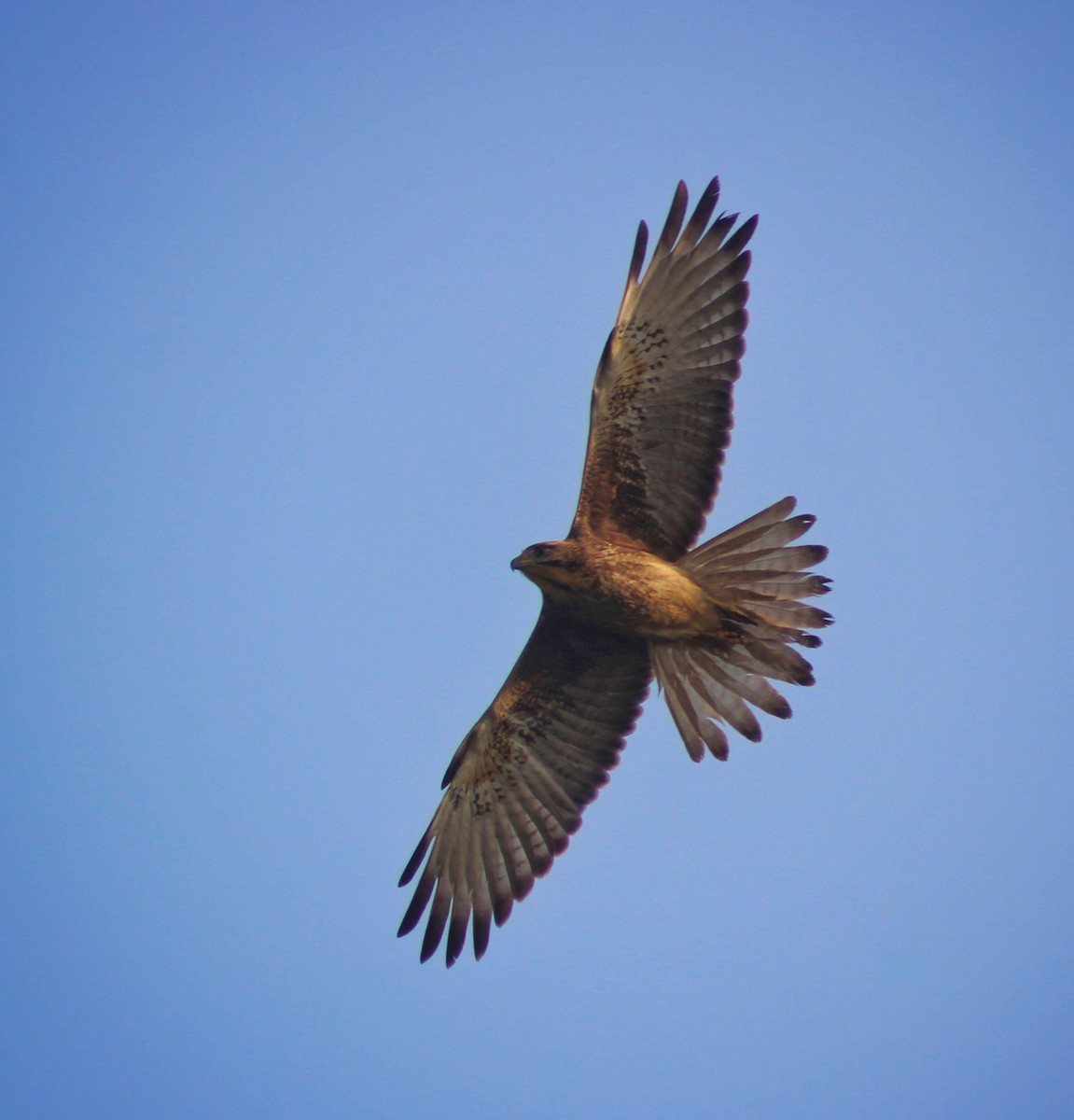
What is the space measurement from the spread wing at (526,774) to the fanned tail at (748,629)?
1.59 ft

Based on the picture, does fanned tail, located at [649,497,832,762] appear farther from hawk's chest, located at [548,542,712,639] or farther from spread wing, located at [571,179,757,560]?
spread wing, located at [571,179,757,560]

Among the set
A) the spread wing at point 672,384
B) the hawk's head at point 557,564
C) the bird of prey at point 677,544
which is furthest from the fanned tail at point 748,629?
the hawk's head at point 557,564

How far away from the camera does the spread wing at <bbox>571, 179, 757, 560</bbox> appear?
7.38m

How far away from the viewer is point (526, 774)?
8305 mm

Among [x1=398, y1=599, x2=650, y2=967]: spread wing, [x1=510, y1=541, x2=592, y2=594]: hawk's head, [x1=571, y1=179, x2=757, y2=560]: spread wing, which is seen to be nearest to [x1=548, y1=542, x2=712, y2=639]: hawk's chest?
[x1=510, y1=541, x2=592, y2=594]: hawk's head

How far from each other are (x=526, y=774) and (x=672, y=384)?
274cm

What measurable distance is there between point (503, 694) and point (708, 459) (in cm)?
206

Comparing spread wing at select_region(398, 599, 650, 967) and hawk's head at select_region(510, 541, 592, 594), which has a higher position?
hawk's head at select_region(510, 541, 592, 594)

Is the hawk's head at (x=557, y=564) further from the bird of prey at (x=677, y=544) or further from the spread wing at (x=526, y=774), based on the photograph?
the spread wing at (x=526, y=774)

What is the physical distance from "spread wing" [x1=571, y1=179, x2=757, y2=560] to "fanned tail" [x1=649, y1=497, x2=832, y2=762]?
1.13 feet

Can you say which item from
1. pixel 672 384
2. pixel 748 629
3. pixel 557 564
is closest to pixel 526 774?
pixel 557 564

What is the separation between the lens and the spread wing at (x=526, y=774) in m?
8.05

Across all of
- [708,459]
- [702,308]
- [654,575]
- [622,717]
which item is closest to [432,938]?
[622,717]

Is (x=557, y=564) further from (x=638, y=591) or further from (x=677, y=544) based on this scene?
(x=677, y=544)
